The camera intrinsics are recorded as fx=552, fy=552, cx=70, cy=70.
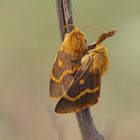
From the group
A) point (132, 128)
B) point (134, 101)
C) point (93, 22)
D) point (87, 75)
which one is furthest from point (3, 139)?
point (93, 22)

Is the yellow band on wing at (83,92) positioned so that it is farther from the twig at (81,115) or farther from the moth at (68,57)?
the twig at (81,115)

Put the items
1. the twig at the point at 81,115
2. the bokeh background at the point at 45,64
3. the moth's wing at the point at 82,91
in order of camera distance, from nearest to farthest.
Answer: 1. the twig at the point at 81,115
2. the moth's wing at the point at 82,91
3. the bokeh background at the point at 45,64

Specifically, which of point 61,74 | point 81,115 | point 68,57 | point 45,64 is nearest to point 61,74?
point 61,74

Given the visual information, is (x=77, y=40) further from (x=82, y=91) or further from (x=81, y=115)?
(x=81, y=115)

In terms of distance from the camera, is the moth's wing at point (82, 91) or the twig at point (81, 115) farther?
the moth's wing at point (82, 91)

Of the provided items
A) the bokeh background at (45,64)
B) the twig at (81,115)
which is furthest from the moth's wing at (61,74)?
the bokeh background at (45,64)

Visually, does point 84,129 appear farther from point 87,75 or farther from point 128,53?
point 128,53
